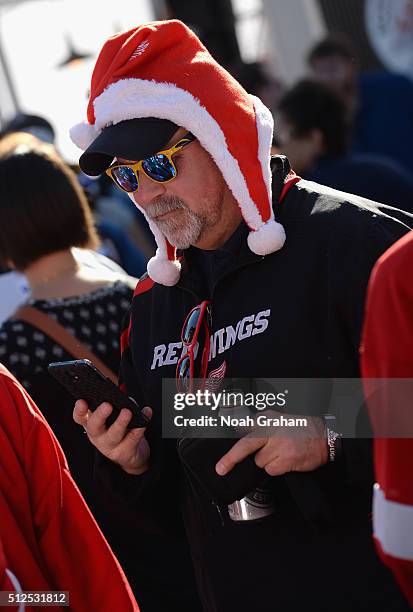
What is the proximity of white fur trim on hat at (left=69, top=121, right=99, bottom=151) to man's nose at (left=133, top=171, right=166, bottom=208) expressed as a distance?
0.74 feet

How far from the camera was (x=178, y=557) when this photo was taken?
3.18 metres

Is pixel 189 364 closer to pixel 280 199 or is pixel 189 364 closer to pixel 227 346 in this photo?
pixel 227 346

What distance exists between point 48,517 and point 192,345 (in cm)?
52

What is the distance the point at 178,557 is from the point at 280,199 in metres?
1.24

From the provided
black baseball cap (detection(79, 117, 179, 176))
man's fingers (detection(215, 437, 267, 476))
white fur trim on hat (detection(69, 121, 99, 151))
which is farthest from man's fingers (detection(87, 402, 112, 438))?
white fur trim on hat (detection(69, 121, 99, 151))

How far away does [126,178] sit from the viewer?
2533 mm

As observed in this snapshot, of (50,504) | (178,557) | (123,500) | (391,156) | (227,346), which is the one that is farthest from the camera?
(391,156)

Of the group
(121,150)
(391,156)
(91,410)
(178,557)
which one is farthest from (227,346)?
(391,156)

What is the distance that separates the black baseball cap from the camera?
7.92ft

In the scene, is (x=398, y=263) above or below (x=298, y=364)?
above

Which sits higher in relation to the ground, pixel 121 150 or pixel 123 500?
pixel 121 150

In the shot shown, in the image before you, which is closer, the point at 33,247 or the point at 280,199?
the point at 280,199

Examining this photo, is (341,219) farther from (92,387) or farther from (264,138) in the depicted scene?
(92,387)

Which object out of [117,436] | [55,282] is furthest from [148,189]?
[55,282]
